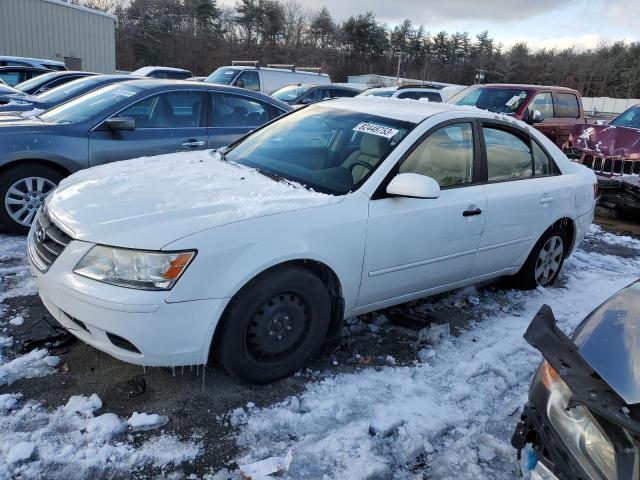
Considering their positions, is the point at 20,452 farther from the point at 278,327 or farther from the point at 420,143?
the point at 420,143

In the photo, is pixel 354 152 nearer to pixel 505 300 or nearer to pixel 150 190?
pixel 150 190

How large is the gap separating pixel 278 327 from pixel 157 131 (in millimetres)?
3599

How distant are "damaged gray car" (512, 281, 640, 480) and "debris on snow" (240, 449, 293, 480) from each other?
1.05 meters

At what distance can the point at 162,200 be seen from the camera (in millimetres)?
2885

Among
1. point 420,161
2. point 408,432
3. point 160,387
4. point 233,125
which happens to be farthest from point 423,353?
point 233,125

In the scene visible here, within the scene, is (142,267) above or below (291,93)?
below

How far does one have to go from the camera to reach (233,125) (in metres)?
6.26

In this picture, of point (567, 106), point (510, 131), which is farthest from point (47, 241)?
point (567, 106)

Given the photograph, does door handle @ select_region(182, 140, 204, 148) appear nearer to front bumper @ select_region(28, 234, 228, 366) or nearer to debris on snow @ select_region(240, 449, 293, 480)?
front bumper @ select_region(28, 234, 228, 366)

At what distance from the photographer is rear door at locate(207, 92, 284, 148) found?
6.09 metres

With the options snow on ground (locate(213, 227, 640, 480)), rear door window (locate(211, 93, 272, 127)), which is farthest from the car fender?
rear door window (locate(211, 93, 272, 127))

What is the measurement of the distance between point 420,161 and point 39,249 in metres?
2.41

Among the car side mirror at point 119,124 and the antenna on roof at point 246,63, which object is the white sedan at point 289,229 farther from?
the antenna on roof at point 246,63

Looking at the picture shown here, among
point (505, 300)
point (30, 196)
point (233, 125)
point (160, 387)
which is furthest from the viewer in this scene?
point (233, 125)
